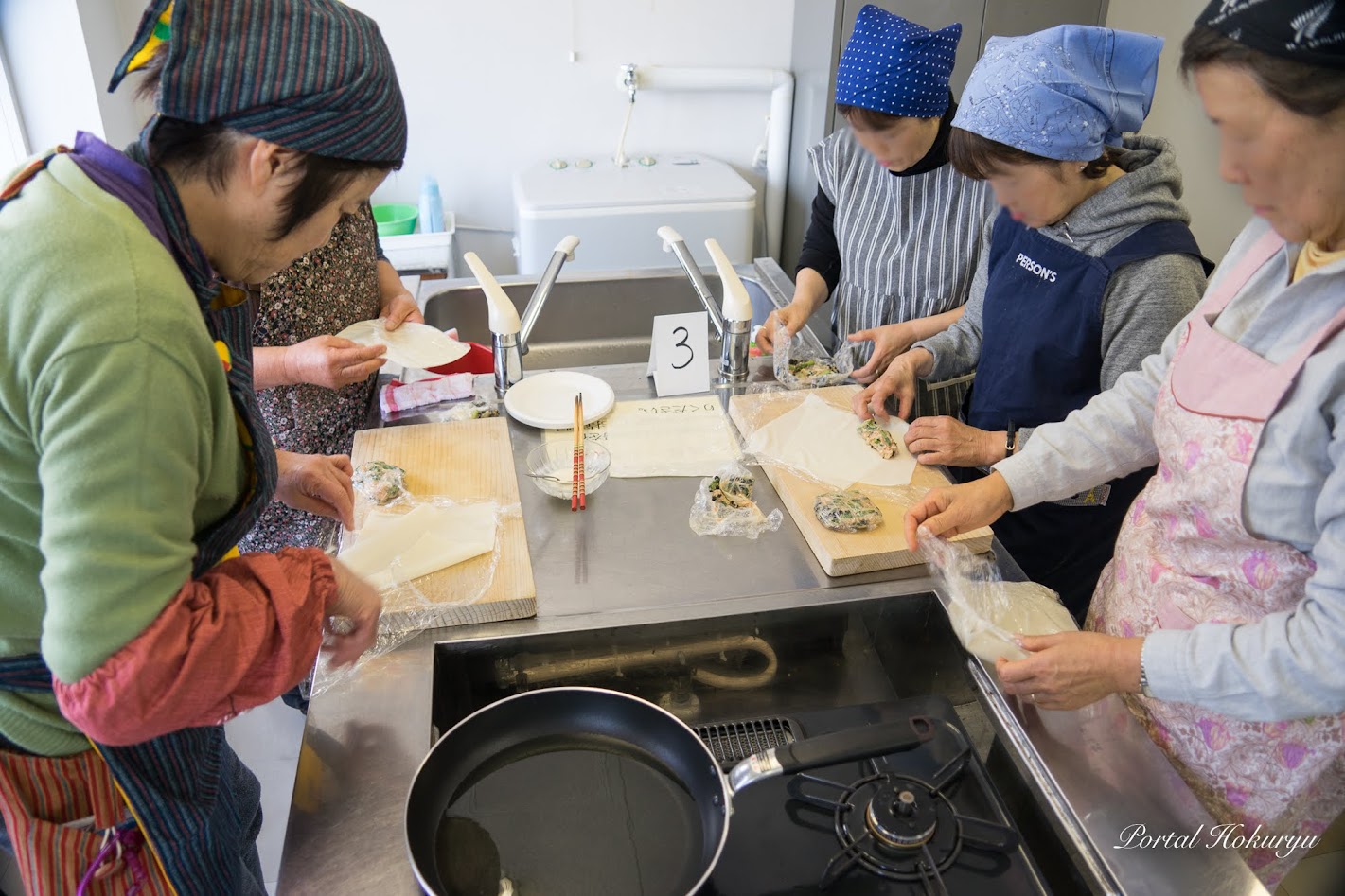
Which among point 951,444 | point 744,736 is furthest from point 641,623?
point 951,444

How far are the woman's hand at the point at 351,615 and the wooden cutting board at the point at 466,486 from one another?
4.4 inches

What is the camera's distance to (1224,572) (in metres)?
0.99

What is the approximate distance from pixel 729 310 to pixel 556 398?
14.6 inches

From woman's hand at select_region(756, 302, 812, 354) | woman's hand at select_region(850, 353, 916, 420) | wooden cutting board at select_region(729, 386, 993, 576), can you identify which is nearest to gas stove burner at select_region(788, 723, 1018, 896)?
wooden cutting board at select_region(729, 386, 993, 576)

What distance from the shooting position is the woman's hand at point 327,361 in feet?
4.44

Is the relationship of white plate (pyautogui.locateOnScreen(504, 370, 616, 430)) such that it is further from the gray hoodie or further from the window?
the window

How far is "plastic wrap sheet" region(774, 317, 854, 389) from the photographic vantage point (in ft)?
5.43

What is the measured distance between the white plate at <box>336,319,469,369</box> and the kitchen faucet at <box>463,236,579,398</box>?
2.7 inches

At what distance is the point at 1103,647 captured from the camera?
924mm

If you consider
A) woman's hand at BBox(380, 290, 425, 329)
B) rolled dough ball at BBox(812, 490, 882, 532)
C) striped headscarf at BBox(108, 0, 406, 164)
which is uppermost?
striped headscarf at BBox(108, 0, 406, 164)

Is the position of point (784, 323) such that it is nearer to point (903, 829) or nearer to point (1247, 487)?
point (1247, 487)

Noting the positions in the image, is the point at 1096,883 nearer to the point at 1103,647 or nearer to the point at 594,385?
the point at 1103,647

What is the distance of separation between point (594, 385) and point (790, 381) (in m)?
0.37

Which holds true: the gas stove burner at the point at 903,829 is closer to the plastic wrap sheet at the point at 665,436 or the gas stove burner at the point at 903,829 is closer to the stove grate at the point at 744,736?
the stove grate at the point at 744,736
